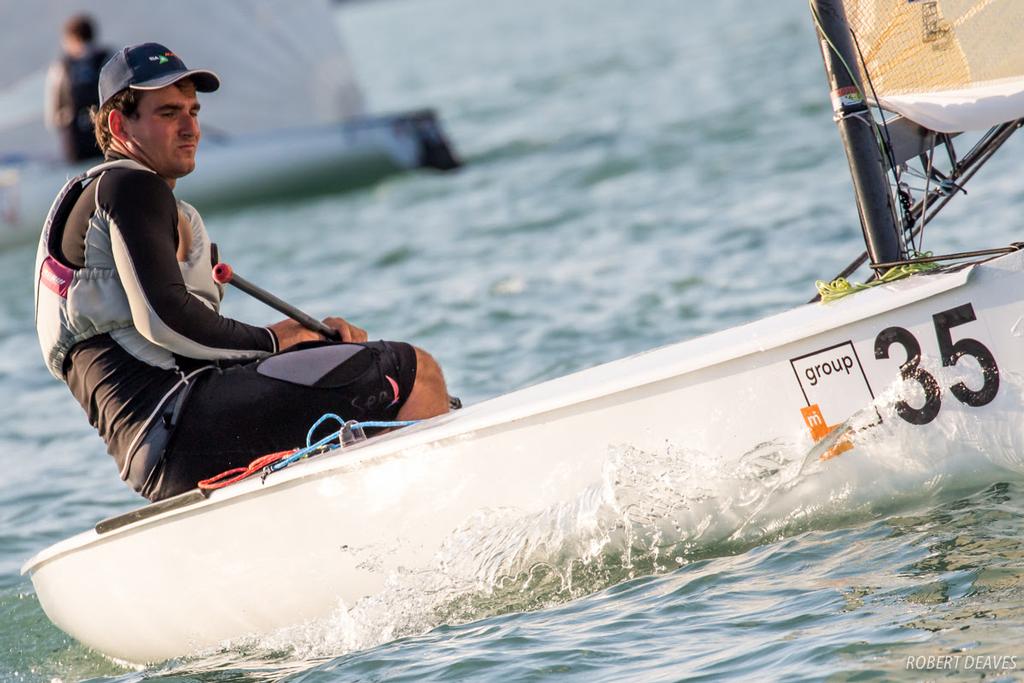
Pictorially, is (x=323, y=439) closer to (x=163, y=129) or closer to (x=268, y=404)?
(x=268, y=404)

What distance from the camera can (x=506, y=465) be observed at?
328cm

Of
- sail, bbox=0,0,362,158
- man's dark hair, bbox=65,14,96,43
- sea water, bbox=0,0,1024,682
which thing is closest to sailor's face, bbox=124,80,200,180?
sea water, bbox=0,0,1024,682

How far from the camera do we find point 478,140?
15406 millimetres

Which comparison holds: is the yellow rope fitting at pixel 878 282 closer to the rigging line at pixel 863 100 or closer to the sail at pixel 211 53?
the rigging line at pixel 863 100

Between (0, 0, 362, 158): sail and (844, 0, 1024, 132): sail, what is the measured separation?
10.6 meters

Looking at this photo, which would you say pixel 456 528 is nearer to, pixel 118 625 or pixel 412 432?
pixel 412 432

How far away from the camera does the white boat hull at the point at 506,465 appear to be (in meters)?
3.07

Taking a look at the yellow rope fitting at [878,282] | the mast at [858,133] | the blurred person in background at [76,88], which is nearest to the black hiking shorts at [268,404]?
the yellow rope fitting at [878,282]

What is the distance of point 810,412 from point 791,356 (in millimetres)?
128

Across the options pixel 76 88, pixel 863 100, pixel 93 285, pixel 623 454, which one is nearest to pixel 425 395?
pixel 623 454

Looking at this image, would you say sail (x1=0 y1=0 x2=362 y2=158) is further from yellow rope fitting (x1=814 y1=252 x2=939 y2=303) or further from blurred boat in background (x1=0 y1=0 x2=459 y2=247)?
yellow rope fitting (x1=814 y1=252 x2=939 y2=303)

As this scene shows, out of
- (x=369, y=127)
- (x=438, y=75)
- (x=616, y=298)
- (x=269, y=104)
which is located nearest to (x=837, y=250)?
(x=616, y=298)

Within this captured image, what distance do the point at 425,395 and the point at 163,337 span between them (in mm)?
685

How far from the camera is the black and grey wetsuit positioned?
3162mm
